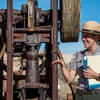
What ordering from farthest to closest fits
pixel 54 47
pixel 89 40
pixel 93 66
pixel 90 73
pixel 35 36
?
1. pixel 35 36
2. pixel 54 47
3. pixel 89 40
4. pixel 93 66
5. pixel 90 73

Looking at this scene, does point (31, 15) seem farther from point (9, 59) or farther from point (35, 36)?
point (9, 59)

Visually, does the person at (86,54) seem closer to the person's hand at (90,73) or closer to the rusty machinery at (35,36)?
the person's hand at (90,73)

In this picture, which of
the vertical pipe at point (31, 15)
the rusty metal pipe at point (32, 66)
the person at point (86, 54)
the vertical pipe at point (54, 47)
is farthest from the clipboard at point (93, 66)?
the vertical pipe at point (31, 15)

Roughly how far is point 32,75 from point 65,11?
133 centimetres

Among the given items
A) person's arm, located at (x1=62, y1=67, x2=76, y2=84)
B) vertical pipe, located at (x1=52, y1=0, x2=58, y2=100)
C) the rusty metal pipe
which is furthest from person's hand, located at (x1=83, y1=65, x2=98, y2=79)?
the rusty metal pipe

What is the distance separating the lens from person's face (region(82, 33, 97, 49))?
2.92 m

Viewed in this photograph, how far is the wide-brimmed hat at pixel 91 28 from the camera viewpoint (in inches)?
115

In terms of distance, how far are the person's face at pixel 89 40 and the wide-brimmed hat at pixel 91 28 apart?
1.8 inches

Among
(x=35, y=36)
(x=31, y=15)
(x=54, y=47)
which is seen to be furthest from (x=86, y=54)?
(x=31, y=15)

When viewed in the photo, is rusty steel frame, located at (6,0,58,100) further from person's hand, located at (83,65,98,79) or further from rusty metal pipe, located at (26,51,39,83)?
person's hand, located at (83,65,98,79)

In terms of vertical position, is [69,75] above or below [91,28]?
below

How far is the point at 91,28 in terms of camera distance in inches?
116

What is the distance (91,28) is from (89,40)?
15 cm

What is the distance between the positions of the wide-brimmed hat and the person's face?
0.15 ft
